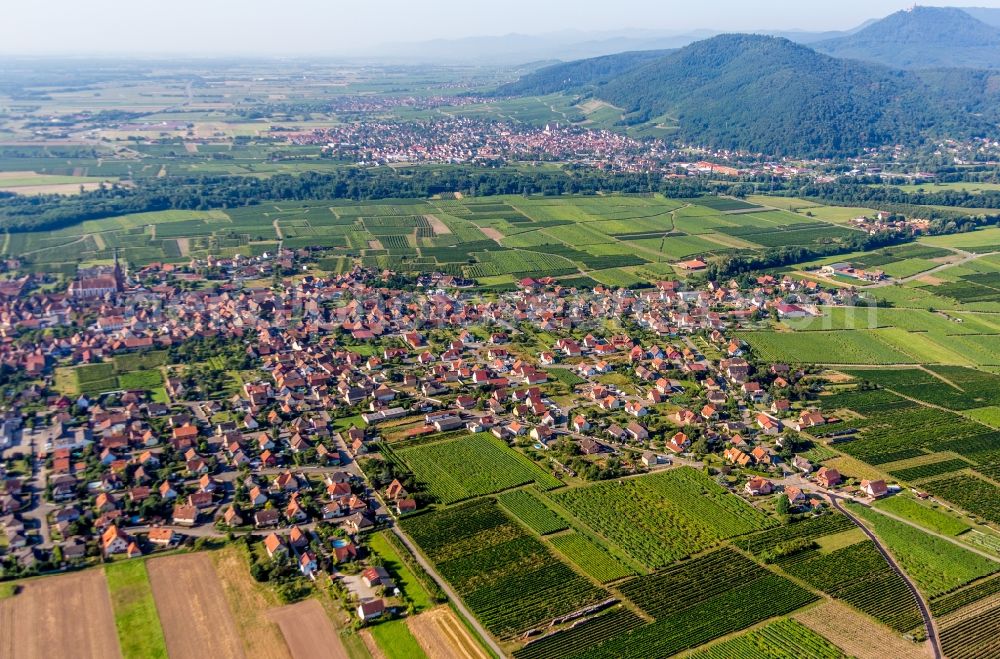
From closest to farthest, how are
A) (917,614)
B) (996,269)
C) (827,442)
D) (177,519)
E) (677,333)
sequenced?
(917,614) → (177,519) → (827,442) → (677,333) → (996,269)

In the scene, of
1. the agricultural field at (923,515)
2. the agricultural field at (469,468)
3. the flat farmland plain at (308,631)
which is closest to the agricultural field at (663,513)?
the agricultural field at (469,468)

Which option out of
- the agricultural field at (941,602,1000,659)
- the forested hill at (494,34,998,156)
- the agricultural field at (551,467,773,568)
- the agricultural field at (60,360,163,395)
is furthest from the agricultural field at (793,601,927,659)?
the forested hill at (494,34,998,156)

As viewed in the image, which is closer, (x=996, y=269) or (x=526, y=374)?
(x=526, y=374)

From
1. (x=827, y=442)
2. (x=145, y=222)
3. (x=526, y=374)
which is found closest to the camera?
(x=827, y=442)

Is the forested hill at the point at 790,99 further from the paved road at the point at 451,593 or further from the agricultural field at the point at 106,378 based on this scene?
the paved road at the point at 451,593

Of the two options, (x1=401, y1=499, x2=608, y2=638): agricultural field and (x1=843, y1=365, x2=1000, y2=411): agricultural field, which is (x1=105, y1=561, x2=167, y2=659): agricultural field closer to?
(x1=401, y1=499, x2=608, y2=638): agricultural field

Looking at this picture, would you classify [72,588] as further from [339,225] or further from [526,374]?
[339,225]

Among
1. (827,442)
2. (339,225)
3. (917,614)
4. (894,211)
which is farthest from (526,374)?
(894,211)
